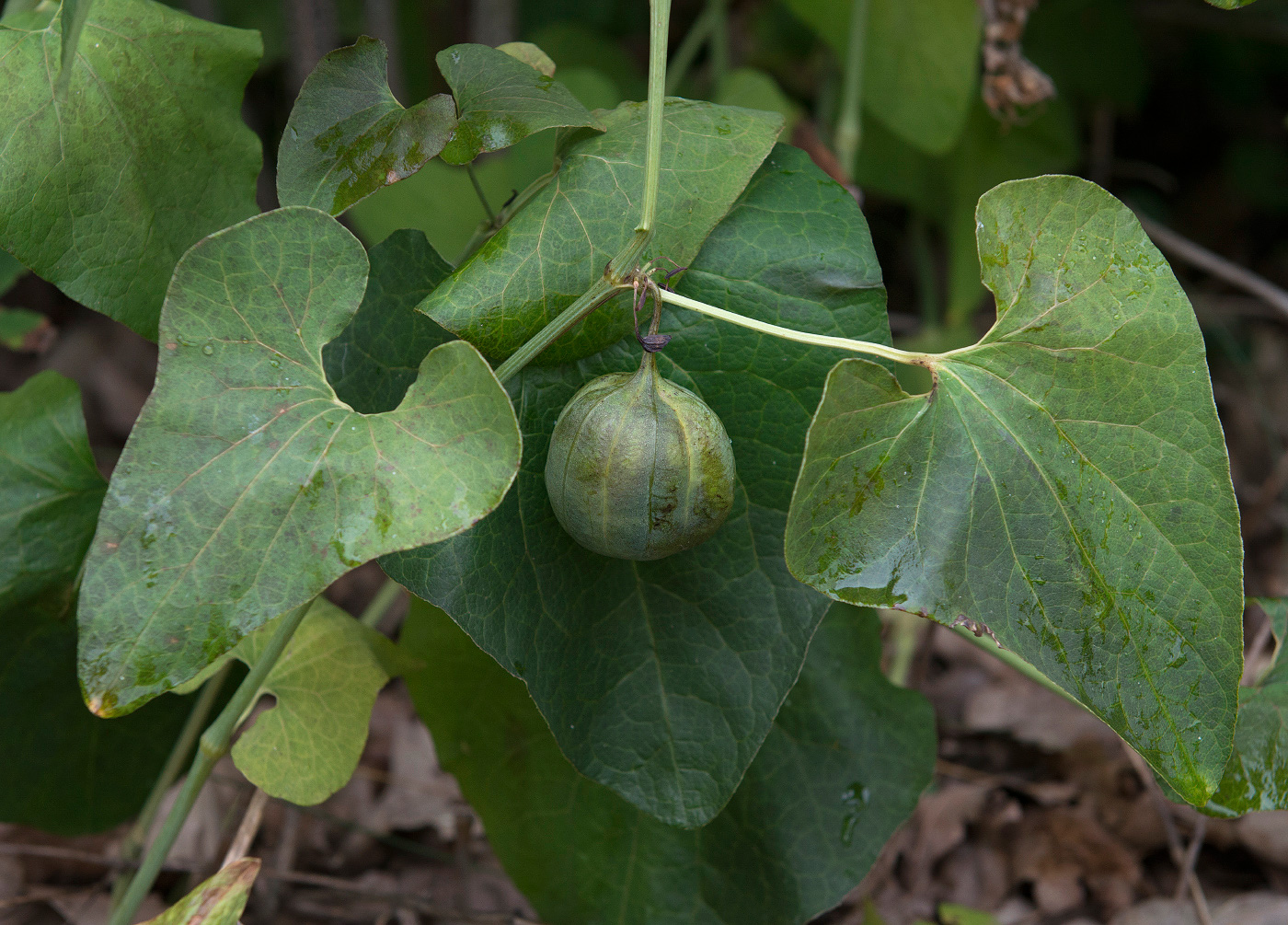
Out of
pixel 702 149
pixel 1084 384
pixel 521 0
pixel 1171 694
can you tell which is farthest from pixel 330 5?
pixel 1171 694

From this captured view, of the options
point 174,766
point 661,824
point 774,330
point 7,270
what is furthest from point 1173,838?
point 7,270

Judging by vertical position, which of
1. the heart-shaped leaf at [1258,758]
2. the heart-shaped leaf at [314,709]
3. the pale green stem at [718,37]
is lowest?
the heart-shaped leaf at [314,709]

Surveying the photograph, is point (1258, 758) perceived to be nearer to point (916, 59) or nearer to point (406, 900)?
point (406, 900)

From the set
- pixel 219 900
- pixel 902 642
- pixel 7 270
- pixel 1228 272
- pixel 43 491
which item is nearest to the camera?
pixel 219 900

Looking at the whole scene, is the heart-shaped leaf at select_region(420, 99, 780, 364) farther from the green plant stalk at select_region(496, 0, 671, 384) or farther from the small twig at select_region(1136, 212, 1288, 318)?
the small twig at select_region(1136, 212, 1288, 318)

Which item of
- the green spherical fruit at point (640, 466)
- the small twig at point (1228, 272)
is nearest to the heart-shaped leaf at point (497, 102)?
the green spherical fruit at point (640, 466)

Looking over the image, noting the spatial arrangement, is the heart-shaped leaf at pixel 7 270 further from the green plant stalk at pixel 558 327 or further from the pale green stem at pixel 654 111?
the pale green stem at pixel 654 111

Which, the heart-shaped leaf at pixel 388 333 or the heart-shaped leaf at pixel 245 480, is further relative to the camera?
the heart-shaped leaf at pixel 388 333
